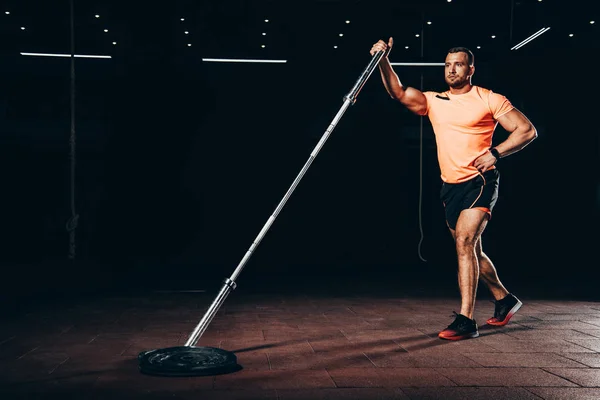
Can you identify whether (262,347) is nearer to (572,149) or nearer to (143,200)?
(143,200)

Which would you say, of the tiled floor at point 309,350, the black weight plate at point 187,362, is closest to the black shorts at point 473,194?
the tiled floor at point 309,350

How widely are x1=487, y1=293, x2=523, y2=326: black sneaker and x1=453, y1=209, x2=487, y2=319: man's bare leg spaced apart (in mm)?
414

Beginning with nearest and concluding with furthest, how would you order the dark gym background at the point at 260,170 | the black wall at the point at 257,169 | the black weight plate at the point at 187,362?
the black weight plate at the point at 187,362 < the dark gym background at the point at 260,170 < the black wall at the point at 257,169

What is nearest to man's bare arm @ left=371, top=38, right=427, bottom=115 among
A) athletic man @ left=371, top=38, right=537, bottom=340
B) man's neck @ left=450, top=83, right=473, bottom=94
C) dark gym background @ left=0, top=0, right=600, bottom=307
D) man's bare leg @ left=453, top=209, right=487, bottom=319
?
athletic man @ left=371, top=38, right=537, bottom=340

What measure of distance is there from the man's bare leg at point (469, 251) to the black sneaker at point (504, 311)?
41 centimetres

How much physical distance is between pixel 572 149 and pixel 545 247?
5.22 ft

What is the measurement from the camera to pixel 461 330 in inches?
138

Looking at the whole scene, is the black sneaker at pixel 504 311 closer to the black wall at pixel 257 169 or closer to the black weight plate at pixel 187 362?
the black weight plate at pixel 187 362

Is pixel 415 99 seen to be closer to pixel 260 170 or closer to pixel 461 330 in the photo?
pixel 461 330

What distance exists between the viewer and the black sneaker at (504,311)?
3.93m

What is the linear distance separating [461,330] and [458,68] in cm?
150

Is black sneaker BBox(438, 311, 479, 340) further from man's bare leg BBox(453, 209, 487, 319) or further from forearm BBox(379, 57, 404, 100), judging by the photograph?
forearm BBox(379, 57, 404, 100)

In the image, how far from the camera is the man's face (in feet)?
12.1

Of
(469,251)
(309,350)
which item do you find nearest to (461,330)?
(469,251)
